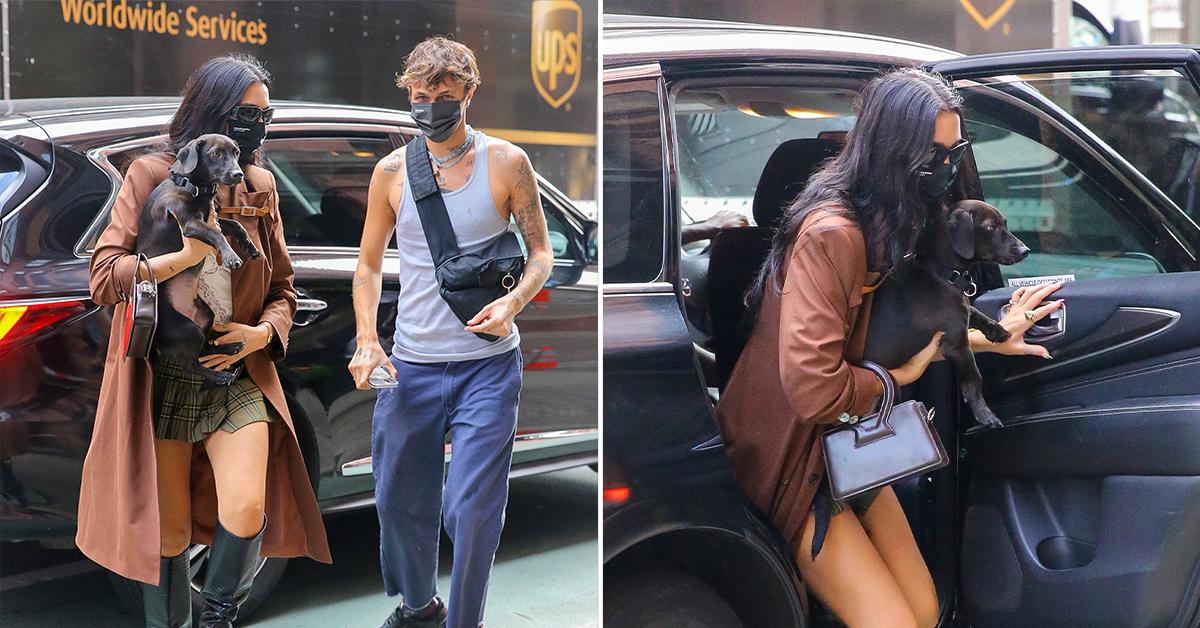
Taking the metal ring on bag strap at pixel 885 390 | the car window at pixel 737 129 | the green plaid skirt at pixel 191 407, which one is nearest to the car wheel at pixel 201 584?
the green plaid skirt at pixel 191 407

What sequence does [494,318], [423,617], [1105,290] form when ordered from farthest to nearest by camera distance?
[423,617]
[494,318]
[1105,290]

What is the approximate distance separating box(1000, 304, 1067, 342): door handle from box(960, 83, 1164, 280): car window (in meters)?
0.08

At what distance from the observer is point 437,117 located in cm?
255

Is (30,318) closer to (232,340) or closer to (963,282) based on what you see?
(232,340)

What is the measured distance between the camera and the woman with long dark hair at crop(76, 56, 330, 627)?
8.45 ft

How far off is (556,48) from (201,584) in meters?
1.81

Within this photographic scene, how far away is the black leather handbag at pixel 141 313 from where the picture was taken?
2512mm

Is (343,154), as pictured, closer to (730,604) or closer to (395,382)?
(395,382)

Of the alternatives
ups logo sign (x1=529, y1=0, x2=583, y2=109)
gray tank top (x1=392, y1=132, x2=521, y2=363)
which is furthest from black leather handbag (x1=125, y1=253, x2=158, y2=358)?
ups logo sign (x1=529, y1=0, x2=583, y2=109)

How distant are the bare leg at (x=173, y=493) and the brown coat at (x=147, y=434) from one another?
0.14 ft

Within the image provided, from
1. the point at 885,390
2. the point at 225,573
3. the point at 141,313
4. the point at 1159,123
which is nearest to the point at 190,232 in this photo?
the point at 141,313

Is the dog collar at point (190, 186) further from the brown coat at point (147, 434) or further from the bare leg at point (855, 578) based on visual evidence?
the bare leg at point (855, 578)

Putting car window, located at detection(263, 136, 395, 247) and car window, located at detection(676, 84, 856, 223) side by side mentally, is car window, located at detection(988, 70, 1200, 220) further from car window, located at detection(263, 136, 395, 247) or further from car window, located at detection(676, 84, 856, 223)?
car window, located at detection(263, 136, 395, 247)

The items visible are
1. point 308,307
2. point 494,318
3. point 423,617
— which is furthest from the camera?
point 308,307
